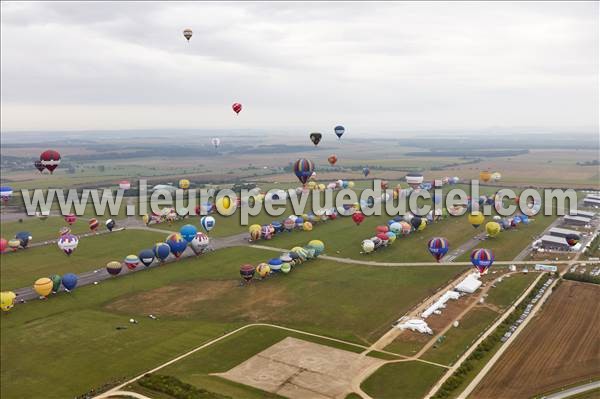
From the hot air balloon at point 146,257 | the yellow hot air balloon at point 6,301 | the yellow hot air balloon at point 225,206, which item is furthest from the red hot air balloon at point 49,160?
the yellow hot air balloon at point 225,206

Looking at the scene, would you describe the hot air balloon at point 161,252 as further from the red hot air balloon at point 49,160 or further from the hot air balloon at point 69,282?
the red hot air balloon at point 49,160

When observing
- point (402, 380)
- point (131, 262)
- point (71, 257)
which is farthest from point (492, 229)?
point (71, 257)

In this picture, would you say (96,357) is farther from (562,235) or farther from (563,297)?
(562,235)

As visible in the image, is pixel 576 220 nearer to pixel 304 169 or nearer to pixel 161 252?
pixel 304 169

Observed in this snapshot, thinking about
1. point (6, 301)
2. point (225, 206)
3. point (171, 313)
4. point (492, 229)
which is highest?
point (225, 206)

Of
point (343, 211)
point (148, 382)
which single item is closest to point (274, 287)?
point (148, 382)

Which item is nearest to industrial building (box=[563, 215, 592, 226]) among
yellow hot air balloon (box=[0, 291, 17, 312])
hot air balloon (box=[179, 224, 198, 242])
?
hot air balloon (box=[179, 224, 198, 242])
